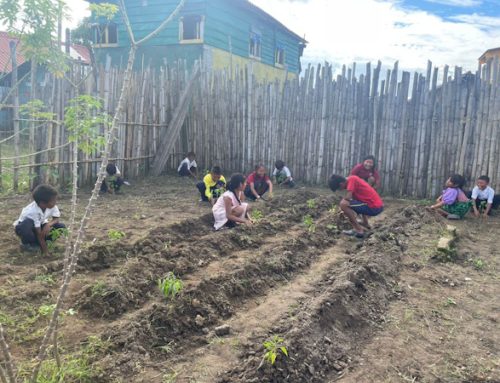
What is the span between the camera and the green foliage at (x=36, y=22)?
3.41 metres

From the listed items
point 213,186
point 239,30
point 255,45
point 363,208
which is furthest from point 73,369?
point 255,45

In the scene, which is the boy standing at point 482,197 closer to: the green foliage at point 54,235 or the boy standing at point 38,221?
the green foliage at point 54,235

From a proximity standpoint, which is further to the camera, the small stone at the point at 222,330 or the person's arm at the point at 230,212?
the person's arm at the point at 230,212

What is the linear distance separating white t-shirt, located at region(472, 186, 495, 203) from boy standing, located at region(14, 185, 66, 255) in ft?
22.2

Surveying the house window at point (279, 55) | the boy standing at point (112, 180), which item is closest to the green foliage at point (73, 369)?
the boy standing at point (112, 180)

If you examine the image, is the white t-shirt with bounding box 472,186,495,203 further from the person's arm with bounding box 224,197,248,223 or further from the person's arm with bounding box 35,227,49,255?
the person's arm with bounding box 35,227,49,255

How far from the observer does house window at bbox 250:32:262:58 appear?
1887 cm

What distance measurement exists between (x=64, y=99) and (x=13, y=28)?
5.07 m

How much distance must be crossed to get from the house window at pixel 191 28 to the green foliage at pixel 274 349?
46.0 feet

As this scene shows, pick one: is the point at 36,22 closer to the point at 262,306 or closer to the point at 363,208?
the point at 262,306

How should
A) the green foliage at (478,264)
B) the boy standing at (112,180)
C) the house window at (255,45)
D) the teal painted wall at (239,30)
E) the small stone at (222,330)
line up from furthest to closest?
the house window at (255,45) < the teal painted wall at (239,30) < the boy standing at (112,180) < the green foliage at (478,264) < the small stone at (222,330)

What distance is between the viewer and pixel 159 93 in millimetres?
10766

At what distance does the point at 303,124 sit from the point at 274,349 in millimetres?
8127

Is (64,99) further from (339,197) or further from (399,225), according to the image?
(399,225)
